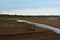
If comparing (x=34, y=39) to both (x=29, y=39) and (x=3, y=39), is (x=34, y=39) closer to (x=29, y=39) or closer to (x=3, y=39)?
(x=29, y=39)

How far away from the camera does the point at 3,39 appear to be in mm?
17188

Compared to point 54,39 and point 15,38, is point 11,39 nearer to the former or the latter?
point 15,38

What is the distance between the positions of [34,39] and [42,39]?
664 millimetres

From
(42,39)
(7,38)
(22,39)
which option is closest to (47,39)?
(42,39)

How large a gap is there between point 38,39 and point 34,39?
0.31m

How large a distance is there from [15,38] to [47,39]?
102 inches

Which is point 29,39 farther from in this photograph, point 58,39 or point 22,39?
point 58,39

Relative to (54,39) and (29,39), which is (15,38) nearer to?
(29,39)

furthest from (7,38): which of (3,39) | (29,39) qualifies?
(29,39)

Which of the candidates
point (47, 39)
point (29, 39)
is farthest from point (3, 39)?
point (47, 39)

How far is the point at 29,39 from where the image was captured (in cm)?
1698

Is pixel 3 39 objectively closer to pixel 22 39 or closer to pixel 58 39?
pixel 22 39

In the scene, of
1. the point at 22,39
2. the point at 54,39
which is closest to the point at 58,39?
the point at 54,39

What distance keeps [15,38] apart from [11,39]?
1.92 feet
